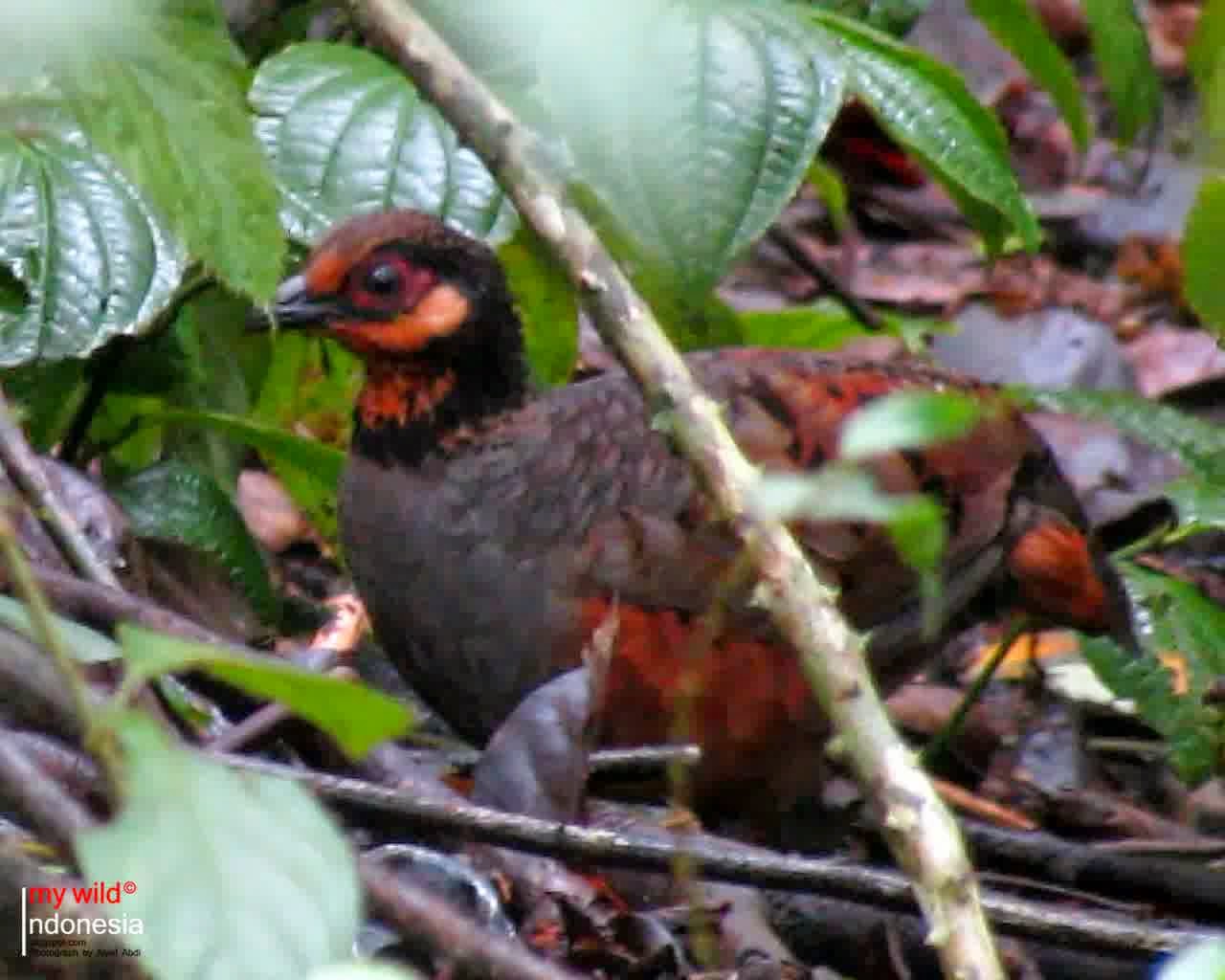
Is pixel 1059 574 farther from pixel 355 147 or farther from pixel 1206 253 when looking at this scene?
pixel 355 147

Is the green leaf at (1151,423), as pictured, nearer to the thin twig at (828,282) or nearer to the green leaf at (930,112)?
the green leaf at (930,112)

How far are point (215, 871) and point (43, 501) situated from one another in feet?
4.76

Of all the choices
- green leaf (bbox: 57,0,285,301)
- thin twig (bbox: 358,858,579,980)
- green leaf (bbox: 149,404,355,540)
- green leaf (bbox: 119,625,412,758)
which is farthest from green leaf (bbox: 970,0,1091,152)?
green leaf (bbox: 119,625,412,758)

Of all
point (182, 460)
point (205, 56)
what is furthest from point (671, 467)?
point (205, 56)

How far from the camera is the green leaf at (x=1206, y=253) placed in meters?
3.21

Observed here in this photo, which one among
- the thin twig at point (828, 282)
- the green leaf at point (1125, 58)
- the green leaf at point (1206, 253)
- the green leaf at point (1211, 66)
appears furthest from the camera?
the thin twig at point (828, 282)

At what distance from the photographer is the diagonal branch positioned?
6.10ft

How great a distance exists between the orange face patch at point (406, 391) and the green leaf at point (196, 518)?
0.90ft

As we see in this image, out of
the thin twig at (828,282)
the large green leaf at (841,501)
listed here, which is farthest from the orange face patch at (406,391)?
the large green leaf at (841,501)

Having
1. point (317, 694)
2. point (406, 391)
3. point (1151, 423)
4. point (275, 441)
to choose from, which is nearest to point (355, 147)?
point (406, 391)

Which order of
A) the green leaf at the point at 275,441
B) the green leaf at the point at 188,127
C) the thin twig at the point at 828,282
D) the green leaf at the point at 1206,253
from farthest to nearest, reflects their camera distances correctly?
the thin twig at the point at 828,282 < the green leaf at the point at 275,441 < the green leaf at the point at 1206,253 < the green leaf at the point at 188,127

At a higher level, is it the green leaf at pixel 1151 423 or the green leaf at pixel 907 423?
the green leaf at pixel 907 423

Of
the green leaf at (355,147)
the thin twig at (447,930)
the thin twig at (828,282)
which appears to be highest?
the thin twig at (447,930)

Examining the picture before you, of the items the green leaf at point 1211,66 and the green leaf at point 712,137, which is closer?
the green leaf at point 712,137
